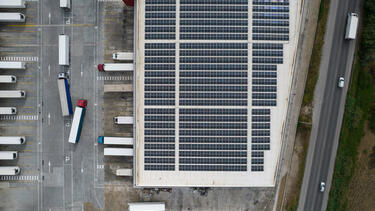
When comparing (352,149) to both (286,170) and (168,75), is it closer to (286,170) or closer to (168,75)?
(286,170)

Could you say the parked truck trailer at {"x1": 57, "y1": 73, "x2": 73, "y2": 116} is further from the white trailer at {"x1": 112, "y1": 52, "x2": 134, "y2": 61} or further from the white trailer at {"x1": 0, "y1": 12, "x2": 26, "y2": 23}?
the white trailer at {"x1": 0, "y1": 12, "x2": 26, "y2": 23}

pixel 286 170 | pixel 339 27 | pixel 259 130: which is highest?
pixel 339 27

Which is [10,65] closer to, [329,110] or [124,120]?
[124,120]

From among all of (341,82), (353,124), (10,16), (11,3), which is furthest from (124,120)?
(353,124)

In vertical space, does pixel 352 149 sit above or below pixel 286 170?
above

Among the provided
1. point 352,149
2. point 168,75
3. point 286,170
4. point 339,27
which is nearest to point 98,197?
point 168,75
